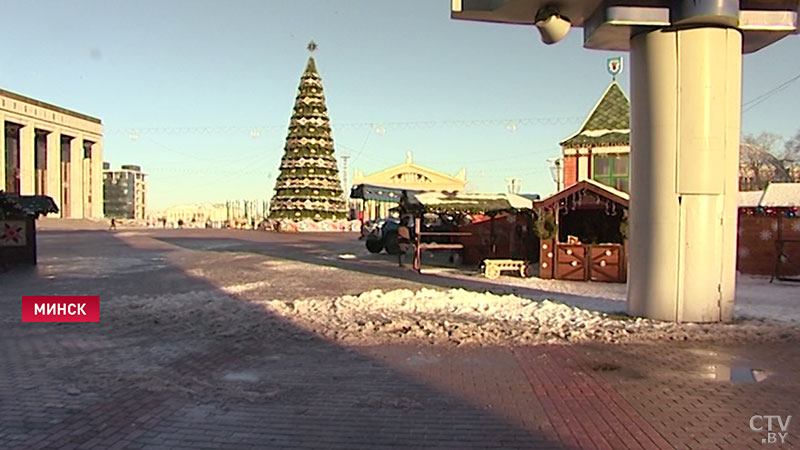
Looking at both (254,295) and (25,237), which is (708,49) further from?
(25,237)

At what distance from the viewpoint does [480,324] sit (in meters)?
9.07

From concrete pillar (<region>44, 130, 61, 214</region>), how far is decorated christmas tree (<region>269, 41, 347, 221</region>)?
29.3 meters

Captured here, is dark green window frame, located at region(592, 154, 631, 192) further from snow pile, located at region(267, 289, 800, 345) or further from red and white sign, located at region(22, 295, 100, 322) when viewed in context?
red and white sign, located at region(22, 295, 100, 322)

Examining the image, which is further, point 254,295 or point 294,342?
point 254,295

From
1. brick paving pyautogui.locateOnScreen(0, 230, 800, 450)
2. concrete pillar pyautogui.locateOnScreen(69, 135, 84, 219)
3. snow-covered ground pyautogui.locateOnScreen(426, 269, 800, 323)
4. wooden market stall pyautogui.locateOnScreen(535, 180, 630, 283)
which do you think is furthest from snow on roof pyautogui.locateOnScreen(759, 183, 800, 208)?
concrete pillar pyautogui.locateOnScreen(69, 135, 84, 219)

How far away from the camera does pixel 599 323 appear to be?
903 cm

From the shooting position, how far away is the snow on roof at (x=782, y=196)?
1878 cm

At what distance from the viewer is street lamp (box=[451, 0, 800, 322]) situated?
8922 mm

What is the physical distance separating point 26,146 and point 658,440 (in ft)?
230

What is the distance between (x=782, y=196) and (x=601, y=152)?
7.25 meters

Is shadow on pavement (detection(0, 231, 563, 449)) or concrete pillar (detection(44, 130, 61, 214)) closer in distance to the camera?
shadow on pavement (detection(0, 231, 563, 449))

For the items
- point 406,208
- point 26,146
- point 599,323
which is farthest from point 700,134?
point 26,146

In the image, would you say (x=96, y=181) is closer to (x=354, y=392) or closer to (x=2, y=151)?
(x=2, y=151)

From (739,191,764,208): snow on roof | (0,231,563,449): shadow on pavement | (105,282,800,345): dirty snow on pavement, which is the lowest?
(0,231,563,449): shadow on pavement
